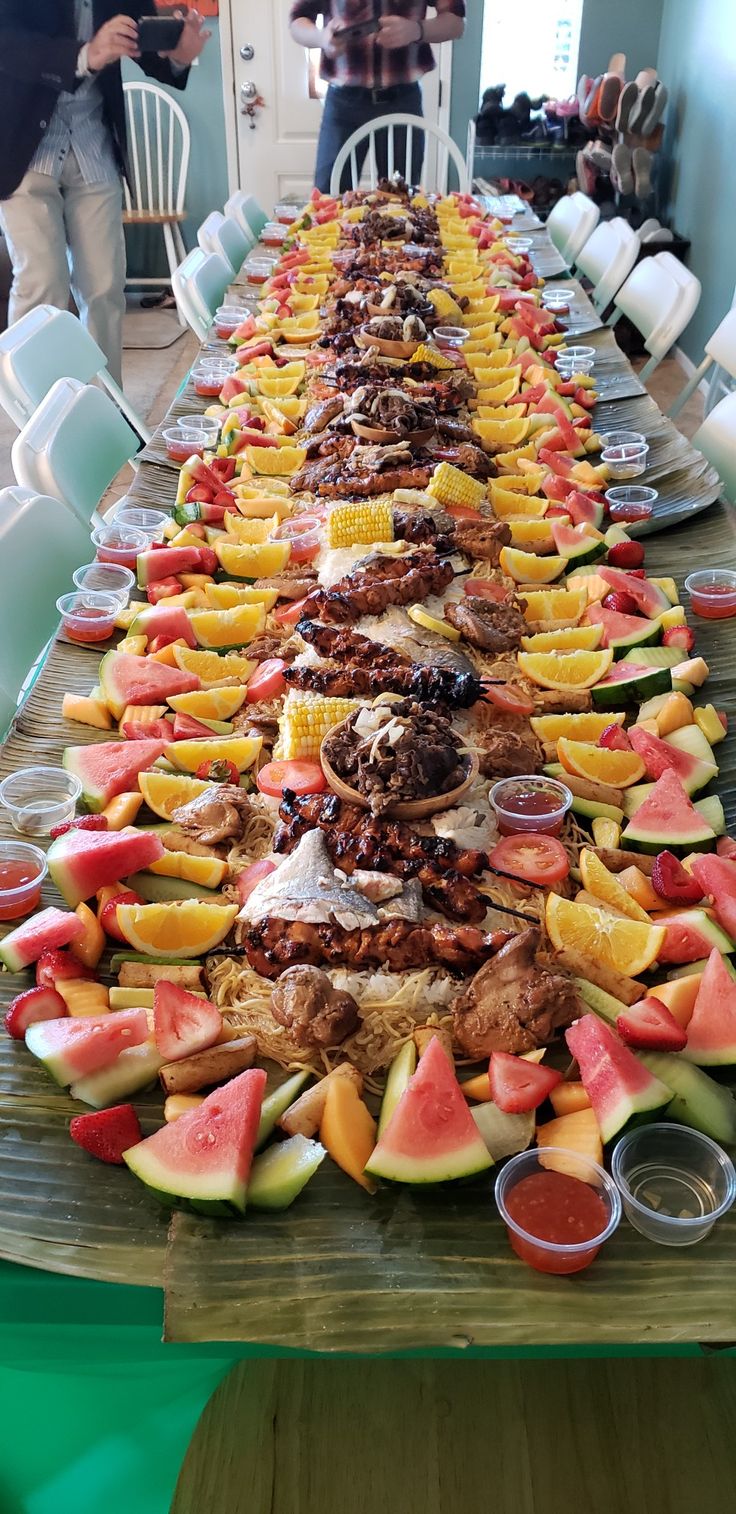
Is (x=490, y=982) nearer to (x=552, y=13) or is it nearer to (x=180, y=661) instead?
(x=180, y=661)

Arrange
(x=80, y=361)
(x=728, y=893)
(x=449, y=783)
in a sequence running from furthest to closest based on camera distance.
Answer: (x=80, y=361), (x=449, y=783), (x=728, y=893)

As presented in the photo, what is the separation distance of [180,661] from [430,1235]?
1329 millimetres

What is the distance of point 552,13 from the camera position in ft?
27.1

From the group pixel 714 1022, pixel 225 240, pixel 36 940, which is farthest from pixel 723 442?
pixel 225 240

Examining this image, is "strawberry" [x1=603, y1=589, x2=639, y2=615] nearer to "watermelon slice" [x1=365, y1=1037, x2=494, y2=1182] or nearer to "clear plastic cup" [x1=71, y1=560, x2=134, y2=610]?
"clear plastic cup" [x1=71, y1=560, x2=134, y2=610]

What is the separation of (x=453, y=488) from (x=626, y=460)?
61cm

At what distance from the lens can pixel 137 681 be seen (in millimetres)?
2215

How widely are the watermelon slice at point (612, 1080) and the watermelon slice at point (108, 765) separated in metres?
0.91

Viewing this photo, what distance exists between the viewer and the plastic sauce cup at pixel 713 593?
2.53m

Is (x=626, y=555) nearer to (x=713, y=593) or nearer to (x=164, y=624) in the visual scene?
(x=713, y=593)

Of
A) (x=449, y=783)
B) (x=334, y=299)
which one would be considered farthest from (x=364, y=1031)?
(x=334, y=299)

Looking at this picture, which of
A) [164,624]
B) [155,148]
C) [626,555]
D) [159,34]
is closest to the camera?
[164,624]

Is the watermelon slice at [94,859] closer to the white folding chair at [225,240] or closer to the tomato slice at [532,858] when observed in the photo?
the tomato slice at [532,858]

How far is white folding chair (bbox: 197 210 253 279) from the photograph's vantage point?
5.23 meters
